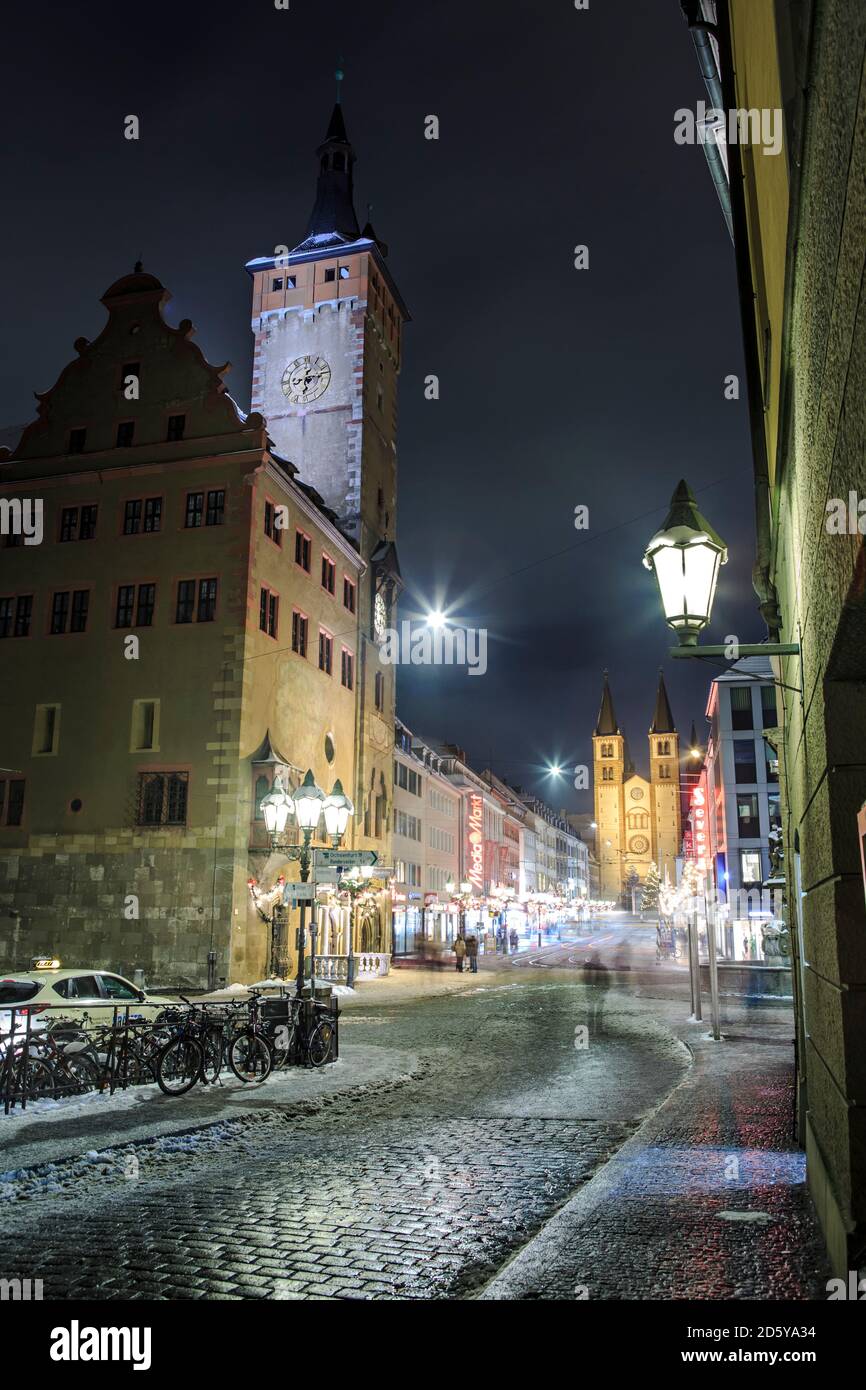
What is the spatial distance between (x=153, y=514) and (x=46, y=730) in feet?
27.3

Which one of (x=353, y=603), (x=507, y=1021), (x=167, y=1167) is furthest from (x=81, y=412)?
(x=167, y=1167)

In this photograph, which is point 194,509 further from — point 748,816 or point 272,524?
point 748,816

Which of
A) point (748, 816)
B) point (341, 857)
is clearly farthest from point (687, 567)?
point (748, 816)

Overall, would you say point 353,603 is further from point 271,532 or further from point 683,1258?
point 683,1258

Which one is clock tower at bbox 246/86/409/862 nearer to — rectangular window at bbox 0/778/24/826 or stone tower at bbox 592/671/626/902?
rectangular window at bbox 0/778/24/826

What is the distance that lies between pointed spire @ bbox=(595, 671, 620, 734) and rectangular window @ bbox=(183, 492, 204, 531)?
153362 mm

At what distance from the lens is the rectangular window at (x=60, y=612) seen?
3500 centimetres

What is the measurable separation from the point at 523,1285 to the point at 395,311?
180 feet

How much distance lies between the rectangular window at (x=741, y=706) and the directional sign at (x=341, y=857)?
51.1 m

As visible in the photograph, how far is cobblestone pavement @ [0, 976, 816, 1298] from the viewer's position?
591 centimetres

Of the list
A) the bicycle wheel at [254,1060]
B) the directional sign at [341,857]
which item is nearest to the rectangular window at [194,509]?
the directional sign at [341,857]

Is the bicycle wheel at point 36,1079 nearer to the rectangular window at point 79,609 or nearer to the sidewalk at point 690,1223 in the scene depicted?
the sidewalk at point 690,1223

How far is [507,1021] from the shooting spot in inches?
901

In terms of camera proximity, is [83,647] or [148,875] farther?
[83,647]
